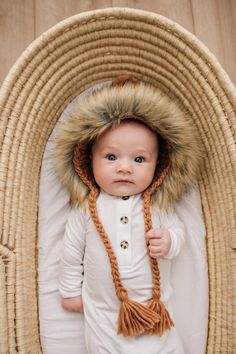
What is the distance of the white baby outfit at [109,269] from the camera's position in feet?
3.38

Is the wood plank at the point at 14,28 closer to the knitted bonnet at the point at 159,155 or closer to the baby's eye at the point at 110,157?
the knitted bonnet at the point at 159,155

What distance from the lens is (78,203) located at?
114 centimetres

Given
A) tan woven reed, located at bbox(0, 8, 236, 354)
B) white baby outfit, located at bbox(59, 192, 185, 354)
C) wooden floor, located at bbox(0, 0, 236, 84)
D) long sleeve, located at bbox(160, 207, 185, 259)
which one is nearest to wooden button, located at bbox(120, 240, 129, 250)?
white baby outfit, located at bbox(59, 192, 185, 354)

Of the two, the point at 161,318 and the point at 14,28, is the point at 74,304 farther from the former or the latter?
the point at 14,28

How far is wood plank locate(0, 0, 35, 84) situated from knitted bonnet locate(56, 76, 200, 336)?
50 centimetres

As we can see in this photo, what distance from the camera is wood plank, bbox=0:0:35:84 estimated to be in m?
1.47

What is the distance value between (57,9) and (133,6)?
0.86 feet

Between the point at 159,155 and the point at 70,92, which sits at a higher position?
the point at 70,92

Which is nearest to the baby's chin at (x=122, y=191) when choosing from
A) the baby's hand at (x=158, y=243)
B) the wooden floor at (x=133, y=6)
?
the baby's hand at (x=158, y=243)

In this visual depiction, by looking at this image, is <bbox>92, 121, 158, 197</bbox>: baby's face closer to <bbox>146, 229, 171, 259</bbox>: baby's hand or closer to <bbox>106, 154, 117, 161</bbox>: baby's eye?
<bbox>106, 154, 117, 161</bbox>: baby's eye

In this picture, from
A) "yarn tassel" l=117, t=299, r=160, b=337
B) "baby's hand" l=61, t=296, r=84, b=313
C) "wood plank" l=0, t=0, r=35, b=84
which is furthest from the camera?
"wood plank" l=0, t=0, r=35, b=84

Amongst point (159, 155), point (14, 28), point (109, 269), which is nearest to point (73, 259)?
point (109, 269)

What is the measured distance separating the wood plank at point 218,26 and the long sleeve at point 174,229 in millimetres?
654

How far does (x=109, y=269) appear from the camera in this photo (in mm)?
1057
